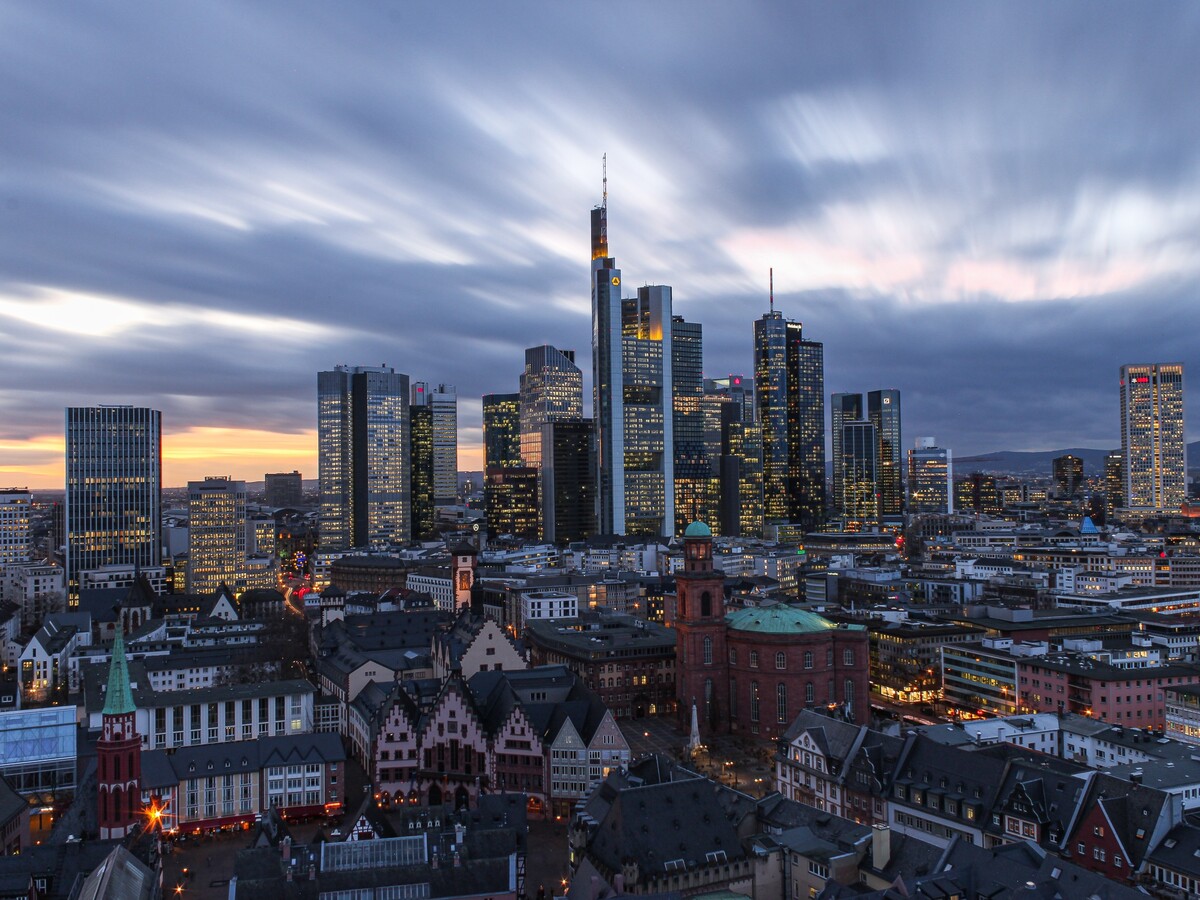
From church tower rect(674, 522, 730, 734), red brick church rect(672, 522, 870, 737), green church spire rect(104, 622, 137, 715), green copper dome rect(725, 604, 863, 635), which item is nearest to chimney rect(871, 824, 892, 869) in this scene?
red brick church rect(672, 522, 870, 737)

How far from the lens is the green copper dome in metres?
95.4

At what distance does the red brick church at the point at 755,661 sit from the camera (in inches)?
3711

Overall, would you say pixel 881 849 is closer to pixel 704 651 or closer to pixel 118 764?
pixel 118 764

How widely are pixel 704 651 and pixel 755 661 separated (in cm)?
561

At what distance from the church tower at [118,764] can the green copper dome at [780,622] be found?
5601cm

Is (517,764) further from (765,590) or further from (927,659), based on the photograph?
(765,590)

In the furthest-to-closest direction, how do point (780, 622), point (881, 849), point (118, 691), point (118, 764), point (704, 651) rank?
point (704, 651) < point (780, 622) < point (118, 691) < point (118, 764) < point (881, 849)

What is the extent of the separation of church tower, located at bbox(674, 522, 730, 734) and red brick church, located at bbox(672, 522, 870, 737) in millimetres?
99

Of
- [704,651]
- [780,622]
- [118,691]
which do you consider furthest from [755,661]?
[118,691]

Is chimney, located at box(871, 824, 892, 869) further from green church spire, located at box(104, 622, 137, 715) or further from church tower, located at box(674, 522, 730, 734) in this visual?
church tower, located at box(674, 522, 730, 734)

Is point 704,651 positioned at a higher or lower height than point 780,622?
lower

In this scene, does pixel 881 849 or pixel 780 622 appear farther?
pixel 780 622

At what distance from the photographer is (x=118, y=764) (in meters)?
60.3

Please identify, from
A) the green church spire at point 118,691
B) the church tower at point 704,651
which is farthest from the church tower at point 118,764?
the church tower at point 704,651
